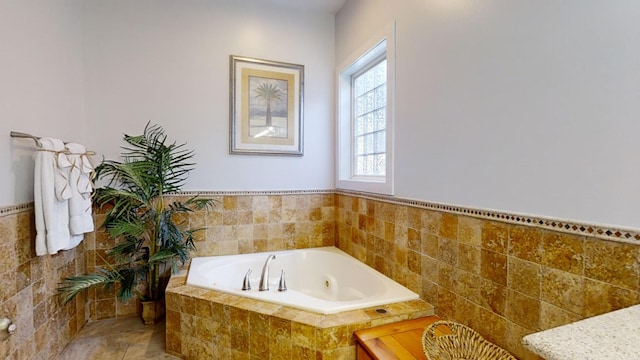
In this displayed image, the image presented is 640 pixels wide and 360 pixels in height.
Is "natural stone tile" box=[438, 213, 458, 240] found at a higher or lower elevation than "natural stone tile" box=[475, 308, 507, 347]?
higher

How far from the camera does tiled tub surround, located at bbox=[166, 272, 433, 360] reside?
146 cm

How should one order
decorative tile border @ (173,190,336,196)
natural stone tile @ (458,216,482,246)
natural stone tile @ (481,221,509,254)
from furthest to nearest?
1. decorative tile border @ (173,190,336,196)
2. natural stone tile @ (458,216,482,246)
3. natural stone tile @ (481,221,509,254)

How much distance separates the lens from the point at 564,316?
1013 mm

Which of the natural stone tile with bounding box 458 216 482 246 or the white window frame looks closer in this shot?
the natural stone tile with bounding box 458 216 482 246

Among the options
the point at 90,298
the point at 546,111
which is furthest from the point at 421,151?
the point at 90,298

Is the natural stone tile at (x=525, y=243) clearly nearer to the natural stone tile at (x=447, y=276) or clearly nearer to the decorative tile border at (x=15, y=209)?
the natural stone tile at (x=447, y=276)

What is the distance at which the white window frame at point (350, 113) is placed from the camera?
6.57ft

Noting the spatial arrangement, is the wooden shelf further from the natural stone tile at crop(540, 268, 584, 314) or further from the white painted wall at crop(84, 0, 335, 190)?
the white painted wall at crop(84, 0, 335, 190)

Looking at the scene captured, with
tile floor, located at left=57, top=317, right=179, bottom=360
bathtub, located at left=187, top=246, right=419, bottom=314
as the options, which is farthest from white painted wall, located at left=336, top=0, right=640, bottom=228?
tile floor, located at left=57, top=317, right=179, bottom=360

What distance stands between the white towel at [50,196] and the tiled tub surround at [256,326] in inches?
27.5

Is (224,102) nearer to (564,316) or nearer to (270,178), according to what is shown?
(270,178)

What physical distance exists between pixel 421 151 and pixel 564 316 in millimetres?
1002

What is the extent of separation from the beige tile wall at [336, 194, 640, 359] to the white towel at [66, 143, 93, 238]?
6.52 ft

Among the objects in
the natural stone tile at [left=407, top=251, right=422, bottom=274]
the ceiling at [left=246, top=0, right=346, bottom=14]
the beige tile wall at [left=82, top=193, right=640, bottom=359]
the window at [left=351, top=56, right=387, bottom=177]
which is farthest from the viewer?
the ceiling at [left=246, top=0, right=346, bottom=14]
